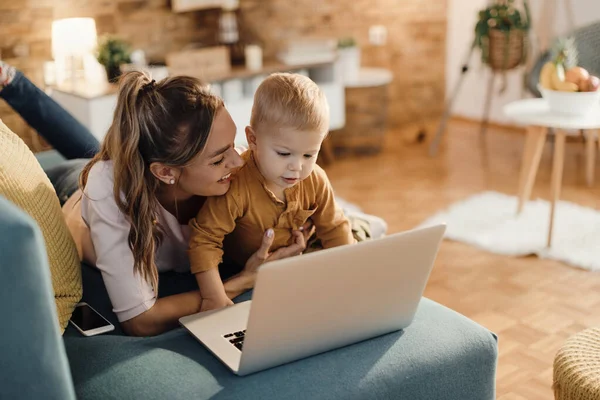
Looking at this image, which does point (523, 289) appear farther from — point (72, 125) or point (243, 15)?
point (243, 15)

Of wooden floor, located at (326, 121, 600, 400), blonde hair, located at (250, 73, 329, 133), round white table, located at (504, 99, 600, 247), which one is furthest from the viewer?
round white table, located at (504, 99, 600, 247)

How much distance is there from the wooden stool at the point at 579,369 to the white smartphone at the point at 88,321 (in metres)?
1.06

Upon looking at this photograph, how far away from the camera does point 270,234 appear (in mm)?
1782

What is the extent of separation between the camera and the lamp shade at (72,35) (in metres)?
4.00

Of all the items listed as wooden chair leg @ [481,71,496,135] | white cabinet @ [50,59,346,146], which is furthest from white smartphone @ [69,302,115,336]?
wooden chair leg @ [481,71,496,135]

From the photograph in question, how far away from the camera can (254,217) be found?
178 centimetres

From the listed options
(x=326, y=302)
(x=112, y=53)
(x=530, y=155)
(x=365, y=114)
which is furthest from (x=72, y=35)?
(x=326, y=302)

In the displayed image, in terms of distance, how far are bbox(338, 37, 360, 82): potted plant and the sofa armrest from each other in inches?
151

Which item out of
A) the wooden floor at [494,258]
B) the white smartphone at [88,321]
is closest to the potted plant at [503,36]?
the wooden floor at [494,258]

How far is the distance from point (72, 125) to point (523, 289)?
71.8 inches

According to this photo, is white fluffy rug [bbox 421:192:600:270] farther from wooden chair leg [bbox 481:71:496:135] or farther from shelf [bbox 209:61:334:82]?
wooden chair leg [bbox 481:71:496:135]

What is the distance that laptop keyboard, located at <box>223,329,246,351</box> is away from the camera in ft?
4.93

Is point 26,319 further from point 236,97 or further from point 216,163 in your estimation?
point 236,97

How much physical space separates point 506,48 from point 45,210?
349 cm
